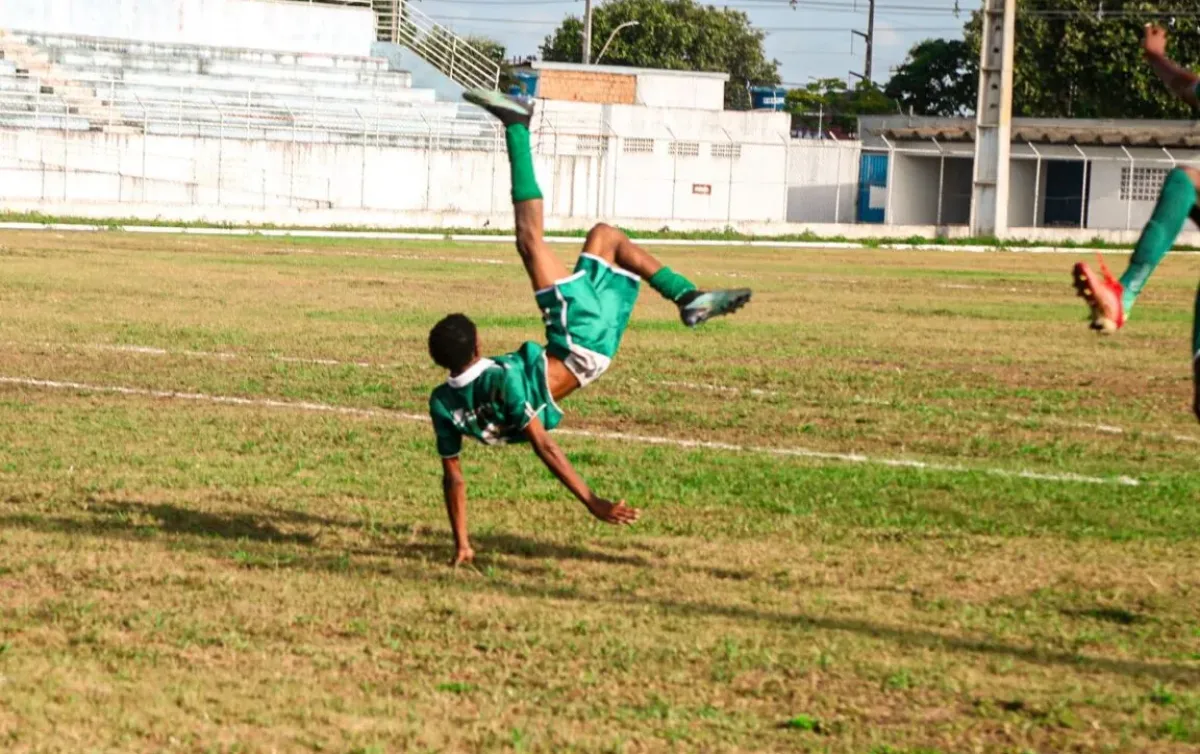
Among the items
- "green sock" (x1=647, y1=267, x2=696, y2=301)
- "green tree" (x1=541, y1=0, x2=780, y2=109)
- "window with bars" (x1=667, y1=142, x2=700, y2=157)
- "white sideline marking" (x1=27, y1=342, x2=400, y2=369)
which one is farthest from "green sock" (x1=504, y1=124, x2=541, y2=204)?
"green tree" (x1=541, y1=0, x2=780, y2=109)

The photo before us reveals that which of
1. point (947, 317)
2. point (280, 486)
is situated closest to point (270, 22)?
point (947, 317)

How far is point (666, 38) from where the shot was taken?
121125 mm

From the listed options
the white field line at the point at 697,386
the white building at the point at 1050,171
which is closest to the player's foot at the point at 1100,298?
the white field line at the point at 697,386

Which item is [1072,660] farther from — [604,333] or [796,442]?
[796,442]

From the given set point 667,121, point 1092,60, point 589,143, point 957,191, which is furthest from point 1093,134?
point 1092,60

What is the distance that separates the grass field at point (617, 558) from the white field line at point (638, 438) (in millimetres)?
54

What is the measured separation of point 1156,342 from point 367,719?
15.4m

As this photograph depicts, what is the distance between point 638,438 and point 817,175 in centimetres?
5583

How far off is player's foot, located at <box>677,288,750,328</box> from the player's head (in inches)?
58.5

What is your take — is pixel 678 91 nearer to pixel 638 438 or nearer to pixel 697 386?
pixel 697 386

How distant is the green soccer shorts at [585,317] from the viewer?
8.51 m

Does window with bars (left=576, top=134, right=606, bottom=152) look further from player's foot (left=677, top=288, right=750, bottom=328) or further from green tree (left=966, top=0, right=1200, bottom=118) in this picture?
player's foot (left=677, top=288, right=750, bottom=328)

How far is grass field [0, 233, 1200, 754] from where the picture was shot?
580 centimetres

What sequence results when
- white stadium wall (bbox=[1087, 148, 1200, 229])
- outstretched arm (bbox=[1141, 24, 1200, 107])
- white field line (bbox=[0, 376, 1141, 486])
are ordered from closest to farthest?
1. outstretched arm (bbox=[1141, 24, 1200, 107])
2. white field line (bbox=[0, 376, 1141, 486])
3. white stadium wall (bbox=[1087, 148, 1200, 229])
